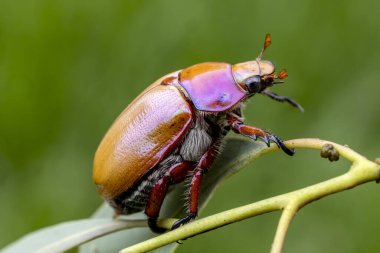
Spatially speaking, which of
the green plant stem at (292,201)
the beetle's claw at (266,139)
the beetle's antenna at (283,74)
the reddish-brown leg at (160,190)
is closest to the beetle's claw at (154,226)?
the reddish-brown leg at (160,190)

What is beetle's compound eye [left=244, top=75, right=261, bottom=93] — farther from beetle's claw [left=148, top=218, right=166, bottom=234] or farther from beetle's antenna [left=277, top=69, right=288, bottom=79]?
beetle's claw [left=148, top=218, right=166, bottom=234]

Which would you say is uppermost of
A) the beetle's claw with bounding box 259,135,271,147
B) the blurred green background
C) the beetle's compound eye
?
the beetle's compound eye

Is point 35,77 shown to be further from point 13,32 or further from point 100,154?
point 100,154

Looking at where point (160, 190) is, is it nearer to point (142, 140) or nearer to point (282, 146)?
point (142, 140)

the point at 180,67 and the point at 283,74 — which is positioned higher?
the point at 283,74

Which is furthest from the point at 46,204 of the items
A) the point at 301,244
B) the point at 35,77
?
the point at 301,244

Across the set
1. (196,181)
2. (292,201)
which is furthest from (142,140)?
(292,201)

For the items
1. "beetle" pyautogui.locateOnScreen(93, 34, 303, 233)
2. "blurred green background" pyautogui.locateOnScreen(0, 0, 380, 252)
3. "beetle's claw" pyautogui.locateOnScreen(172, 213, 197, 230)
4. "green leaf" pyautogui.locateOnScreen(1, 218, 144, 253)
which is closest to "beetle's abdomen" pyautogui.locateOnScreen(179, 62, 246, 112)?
"beetle" pyautogui.locateOnScreen(93, 34, 303, 233)
